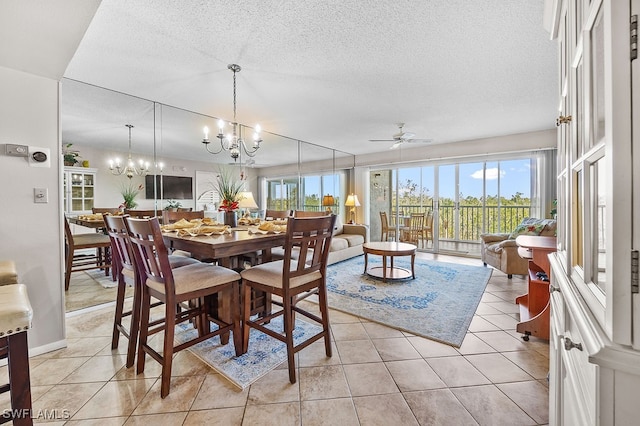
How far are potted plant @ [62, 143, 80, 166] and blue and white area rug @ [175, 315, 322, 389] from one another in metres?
1.93

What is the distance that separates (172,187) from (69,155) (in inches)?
40.7

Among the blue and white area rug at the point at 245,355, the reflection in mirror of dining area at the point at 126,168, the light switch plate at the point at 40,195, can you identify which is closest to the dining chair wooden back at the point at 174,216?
the reflection in mirror of dining area at the point at 126,168

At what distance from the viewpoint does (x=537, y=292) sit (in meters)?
2.25

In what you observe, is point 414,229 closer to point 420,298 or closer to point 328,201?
point 328,201

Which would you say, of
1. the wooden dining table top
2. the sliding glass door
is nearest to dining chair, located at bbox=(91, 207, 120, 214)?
the wooden dining table top

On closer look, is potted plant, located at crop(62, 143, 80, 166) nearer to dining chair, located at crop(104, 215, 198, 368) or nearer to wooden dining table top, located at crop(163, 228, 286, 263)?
dining chair, located at crop(104, 215, 198, 368)

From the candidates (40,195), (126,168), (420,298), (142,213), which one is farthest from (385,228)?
(40,195)

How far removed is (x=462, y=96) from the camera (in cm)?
319

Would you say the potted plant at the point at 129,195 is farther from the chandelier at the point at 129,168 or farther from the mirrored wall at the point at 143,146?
the chandelier at the point at 129,168

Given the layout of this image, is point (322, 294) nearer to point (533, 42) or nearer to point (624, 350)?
point (624, 350)

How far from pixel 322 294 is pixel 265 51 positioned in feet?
6.34

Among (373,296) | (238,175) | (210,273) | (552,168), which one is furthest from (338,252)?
(552,168)

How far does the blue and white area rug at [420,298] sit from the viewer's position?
2.37 m

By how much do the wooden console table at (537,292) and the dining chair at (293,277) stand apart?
1469 mm
